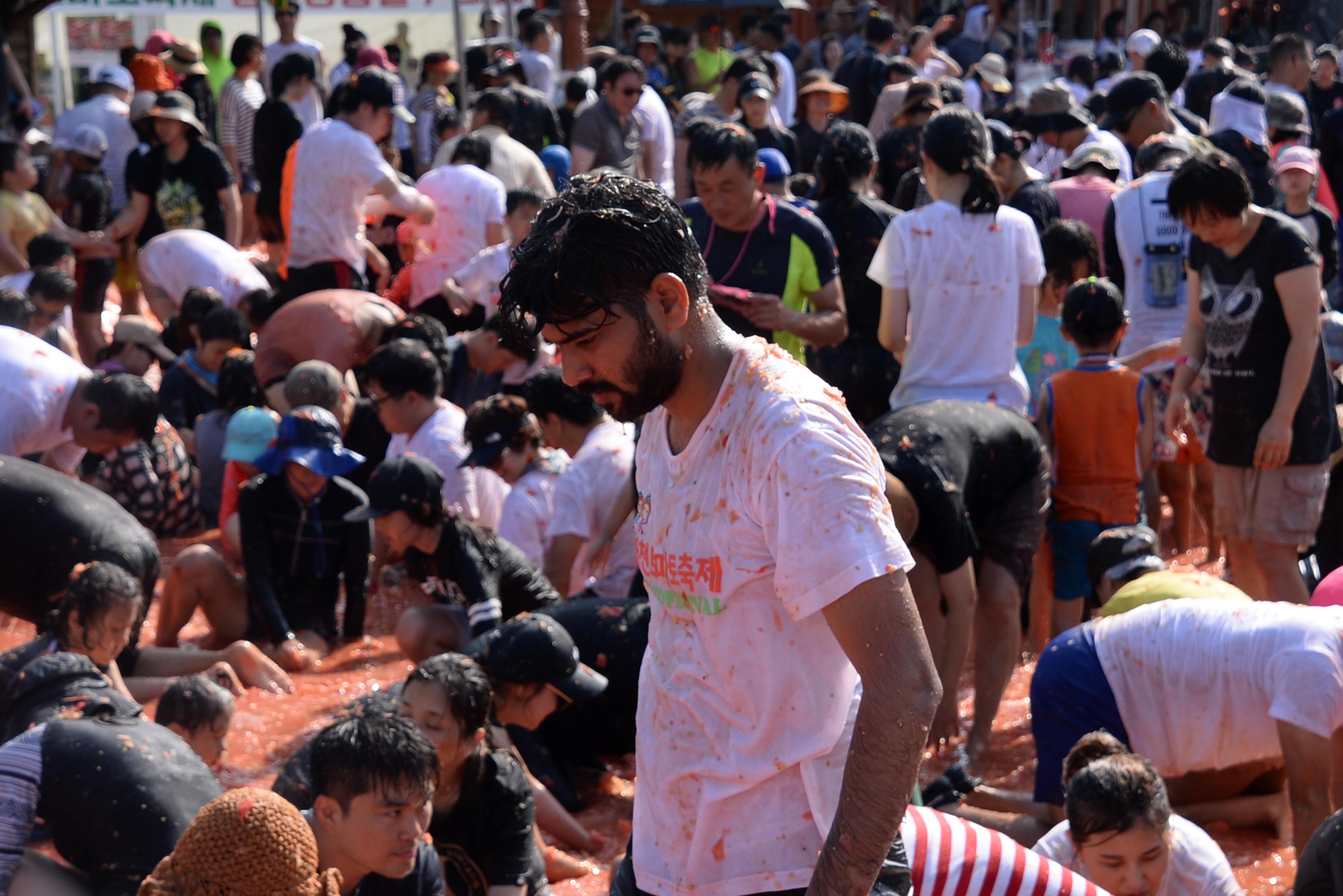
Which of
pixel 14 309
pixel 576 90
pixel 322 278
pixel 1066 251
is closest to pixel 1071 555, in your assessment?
pixel 1066 251

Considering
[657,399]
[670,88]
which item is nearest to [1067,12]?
[670,88]

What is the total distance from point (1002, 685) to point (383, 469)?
82.5 inches

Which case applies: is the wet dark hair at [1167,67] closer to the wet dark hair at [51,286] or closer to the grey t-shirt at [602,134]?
the grey t-shirt at [602,134]

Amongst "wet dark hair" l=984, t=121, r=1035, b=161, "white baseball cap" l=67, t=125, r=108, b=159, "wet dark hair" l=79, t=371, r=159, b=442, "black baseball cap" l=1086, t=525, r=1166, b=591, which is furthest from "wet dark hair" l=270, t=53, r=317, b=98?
"black baseball cap" l=1086, t=525, r=1166, b=591

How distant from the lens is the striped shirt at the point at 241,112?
10578 mm

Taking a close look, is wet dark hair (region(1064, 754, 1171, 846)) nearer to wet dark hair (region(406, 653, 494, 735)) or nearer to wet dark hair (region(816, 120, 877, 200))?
wet dark hair (region(406, 653, 494, 735))

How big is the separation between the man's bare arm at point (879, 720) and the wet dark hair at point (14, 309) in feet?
19.3

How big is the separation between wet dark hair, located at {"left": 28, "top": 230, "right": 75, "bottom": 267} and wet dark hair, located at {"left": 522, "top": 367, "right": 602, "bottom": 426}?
3934 millimetres

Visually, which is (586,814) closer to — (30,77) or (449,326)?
(449,326)

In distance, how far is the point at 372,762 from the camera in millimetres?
2799

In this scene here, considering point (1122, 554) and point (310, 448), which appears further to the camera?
point (310, 448)

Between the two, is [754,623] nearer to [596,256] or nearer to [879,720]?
[879,720]

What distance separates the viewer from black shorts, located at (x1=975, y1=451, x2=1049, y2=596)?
167 inches

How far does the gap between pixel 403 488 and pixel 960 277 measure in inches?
75.4
